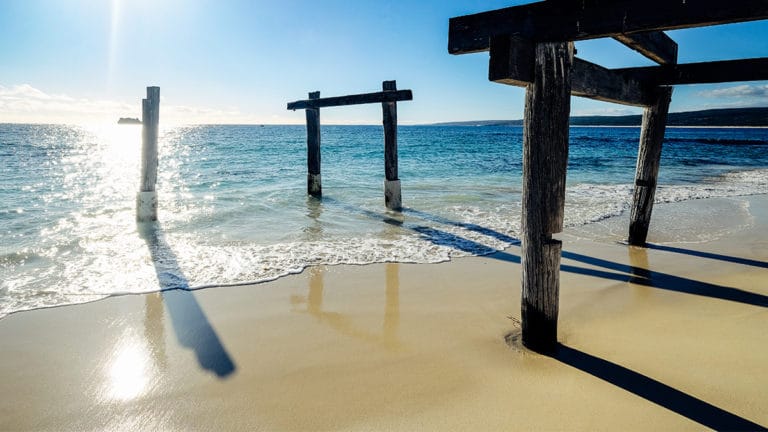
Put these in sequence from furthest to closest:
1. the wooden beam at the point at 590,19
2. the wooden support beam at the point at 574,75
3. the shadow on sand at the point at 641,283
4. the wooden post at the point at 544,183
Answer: the wooden post at the point at 544,183 < the wooden support beam at the point at 574,75 < the shadow on sand at the point at 641,283 < the wooden beam at the point at 590,19

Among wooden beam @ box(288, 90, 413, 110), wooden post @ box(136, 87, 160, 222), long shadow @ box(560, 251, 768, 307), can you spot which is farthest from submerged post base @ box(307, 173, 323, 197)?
long shadow @ box(560, 251, 768, 307)

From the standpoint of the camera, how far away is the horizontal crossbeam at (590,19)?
2172 mm

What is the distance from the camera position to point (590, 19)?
2516mm

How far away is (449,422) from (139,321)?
3131 mm

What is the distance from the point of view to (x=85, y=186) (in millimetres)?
13586

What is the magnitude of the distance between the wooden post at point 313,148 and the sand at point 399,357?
683 centimetres

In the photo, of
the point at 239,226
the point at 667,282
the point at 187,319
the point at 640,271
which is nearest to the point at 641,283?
the point at 667,282

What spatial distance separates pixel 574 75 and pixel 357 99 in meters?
6.72

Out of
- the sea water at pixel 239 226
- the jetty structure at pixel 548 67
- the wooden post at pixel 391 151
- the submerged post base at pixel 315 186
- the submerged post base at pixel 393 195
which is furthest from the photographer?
the submerged post base at pixel 315 186

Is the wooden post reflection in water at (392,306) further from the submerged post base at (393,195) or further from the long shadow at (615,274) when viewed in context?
the submerged post base at (393,195)

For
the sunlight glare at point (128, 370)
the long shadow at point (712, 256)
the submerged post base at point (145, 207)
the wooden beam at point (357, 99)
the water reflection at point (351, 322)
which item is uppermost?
the wooden beam at point (357, 99)

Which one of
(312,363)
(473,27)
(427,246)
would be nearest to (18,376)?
(312,363)

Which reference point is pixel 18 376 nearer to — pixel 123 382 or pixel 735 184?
pixel 123 382

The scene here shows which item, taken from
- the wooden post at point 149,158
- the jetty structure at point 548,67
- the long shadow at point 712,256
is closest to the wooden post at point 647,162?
the long shadow at point 712,256
